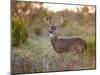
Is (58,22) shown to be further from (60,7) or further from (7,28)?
(7,28)

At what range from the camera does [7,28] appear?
8.61 feet

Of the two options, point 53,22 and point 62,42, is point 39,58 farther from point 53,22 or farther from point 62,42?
point 53,22

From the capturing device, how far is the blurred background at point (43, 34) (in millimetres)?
2664

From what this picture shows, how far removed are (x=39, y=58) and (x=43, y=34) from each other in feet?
1.01

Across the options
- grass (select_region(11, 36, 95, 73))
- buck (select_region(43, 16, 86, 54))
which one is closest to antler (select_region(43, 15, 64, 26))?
buck (select_region(43, 16, 86, 54))

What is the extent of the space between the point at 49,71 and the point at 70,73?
30 centimetres

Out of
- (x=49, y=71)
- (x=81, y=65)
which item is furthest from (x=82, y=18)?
(x=49, y=71)

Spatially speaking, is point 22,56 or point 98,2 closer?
point 22,56

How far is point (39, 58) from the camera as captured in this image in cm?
276

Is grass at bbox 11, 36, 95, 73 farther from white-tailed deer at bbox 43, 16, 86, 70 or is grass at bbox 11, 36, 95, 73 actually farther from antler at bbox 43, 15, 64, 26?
antler at bbox 43, 15, 64, 26

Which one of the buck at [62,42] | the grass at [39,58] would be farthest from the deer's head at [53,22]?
the grass at [39,58]

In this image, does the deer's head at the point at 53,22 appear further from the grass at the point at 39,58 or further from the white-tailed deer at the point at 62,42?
the grass at the point at 39,58

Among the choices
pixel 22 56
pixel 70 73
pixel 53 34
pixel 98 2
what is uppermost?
pixel 98 2

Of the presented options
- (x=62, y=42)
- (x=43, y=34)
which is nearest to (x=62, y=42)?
(x=62, y=42)
